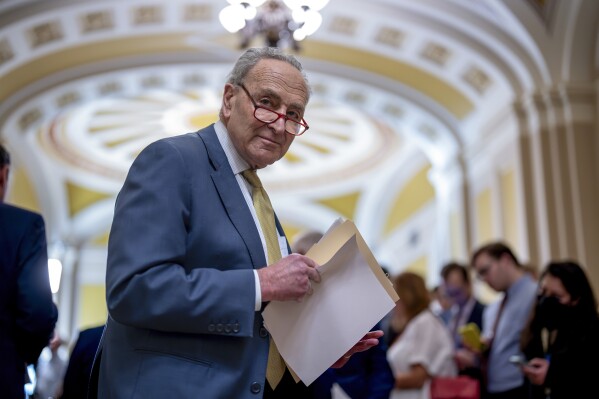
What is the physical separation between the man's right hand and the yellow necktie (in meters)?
0.18

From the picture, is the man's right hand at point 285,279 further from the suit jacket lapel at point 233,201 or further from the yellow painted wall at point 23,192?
the yellow painted wall at point 23,192

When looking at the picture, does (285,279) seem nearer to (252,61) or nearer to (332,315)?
(332,315)

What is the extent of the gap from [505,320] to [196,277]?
319cm

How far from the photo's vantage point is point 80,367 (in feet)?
9.65

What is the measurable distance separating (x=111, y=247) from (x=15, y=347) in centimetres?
117

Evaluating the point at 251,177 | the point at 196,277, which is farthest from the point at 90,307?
the point at 196,277

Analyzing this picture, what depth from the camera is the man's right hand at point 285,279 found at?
1.63m

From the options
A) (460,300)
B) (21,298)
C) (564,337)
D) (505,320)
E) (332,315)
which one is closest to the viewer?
(332,315)

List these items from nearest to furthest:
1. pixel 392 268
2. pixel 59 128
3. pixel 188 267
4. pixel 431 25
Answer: pixel 188 267
pixel 431 25
pixel 59 128
pixel 392 268

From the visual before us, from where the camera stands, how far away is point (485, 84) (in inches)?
398

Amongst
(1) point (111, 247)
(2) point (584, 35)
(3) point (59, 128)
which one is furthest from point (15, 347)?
(3) point (59, 128)

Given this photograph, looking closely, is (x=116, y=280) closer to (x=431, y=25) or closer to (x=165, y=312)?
(x=165, y=312)

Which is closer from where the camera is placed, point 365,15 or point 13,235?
point 13,235

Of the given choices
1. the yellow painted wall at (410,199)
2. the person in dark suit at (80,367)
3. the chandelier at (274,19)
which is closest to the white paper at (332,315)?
the person in dark suit at (80,367)
